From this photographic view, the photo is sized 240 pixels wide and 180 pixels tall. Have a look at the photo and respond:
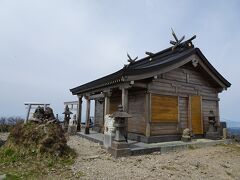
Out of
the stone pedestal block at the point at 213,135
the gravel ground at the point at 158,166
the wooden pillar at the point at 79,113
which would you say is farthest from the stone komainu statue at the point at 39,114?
the stone pedestal block at the point at 213,135

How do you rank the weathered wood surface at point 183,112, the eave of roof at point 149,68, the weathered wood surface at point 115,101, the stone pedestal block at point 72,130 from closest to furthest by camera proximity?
the eave of roof at point 149,68 → the weathered wood surface at point 183,112 → the weathered wood surface at point 115,101 → the stone pedestal block at point 72,130

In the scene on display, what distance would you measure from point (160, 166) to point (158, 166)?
6 centimetres

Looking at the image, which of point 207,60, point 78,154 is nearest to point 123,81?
point 78,154

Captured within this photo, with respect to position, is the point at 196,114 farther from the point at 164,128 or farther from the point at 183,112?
the point at 164,128

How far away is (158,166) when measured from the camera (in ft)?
21.1

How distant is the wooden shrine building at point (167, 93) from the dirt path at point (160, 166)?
2.02m

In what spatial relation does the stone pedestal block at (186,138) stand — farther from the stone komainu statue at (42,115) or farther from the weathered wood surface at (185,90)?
the stone komainu statue at (42,115)

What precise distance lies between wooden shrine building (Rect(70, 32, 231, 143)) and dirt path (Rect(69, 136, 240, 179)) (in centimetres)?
202

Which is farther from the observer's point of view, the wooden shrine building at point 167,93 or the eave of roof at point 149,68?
the wooden shrine building at point 167,93

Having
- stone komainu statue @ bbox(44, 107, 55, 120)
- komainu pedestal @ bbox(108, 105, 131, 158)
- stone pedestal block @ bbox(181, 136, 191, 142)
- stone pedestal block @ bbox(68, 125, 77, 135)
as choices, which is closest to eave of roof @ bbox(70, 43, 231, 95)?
komainu pedestal @ bbox(108, 105, 131, 158)

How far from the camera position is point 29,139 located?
7.20m

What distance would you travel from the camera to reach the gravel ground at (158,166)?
5613mm

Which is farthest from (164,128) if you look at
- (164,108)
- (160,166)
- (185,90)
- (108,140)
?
(160,166)

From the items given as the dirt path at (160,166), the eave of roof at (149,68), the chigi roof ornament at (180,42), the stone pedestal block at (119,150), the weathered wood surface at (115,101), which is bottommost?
the dirt path at (160,166)
